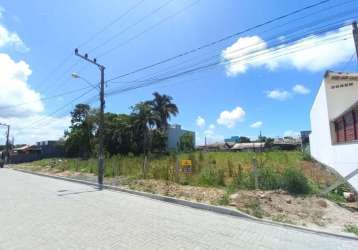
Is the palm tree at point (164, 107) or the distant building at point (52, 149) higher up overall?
the palm tree at point (164, 107)

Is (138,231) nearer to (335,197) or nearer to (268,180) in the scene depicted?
(268,180)

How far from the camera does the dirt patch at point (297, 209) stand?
28.3ft

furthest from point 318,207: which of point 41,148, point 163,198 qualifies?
point 41,148

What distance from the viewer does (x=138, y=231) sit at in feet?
25.6

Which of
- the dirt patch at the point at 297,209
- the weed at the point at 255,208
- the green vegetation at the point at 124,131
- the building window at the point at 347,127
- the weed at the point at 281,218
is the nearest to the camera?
the dirt patch at the point at 297,209

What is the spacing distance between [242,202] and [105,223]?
469cm

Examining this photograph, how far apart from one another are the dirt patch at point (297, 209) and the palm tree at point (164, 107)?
5421 cm

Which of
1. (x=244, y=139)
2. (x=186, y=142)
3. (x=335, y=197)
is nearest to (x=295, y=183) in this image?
(x=335, y=197)

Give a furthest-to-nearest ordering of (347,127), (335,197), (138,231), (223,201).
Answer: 1. (347,127)
2. (335,197)
3. (223,201)
4. (138,231)

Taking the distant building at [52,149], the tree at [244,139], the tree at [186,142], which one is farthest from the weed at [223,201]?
the tree at [244,139]

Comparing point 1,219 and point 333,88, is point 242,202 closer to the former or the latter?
point 1,219

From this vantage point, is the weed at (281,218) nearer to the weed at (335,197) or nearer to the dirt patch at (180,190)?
the weed at (335,197)

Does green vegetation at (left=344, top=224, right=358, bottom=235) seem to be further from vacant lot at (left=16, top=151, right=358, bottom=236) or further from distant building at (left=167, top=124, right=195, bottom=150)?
distant building at (left=167, top=124, right=195, bottom=150)

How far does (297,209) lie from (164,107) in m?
57.5
